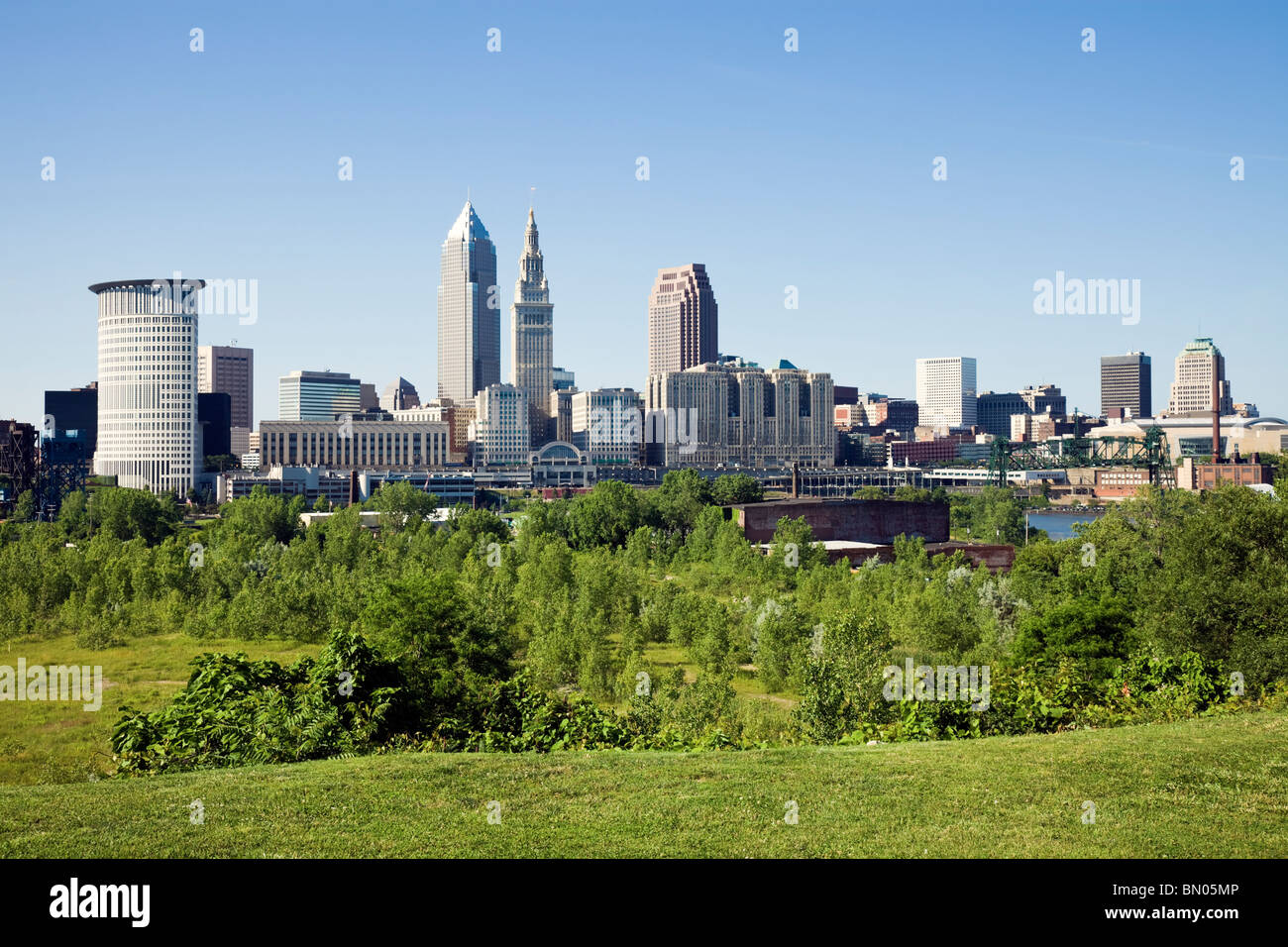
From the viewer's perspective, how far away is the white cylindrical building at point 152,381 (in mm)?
169375

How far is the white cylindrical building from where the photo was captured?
169375 millimetres

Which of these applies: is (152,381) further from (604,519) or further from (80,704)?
(80,704)

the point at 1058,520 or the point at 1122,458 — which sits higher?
the point at 1122,458

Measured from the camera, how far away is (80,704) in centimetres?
3638

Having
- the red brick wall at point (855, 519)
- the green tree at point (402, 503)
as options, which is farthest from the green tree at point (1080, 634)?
the green tree at point (402, 503)

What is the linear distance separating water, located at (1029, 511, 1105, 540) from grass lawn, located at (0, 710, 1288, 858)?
125 metres

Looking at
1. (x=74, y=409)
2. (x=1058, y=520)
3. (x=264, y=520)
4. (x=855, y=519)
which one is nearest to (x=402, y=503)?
(x=264, y=520)

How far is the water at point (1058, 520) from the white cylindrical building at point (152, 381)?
401 feet

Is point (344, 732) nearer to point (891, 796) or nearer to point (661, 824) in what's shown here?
point (661, 824)

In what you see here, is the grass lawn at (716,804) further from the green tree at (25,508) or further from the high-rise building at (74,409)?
the high-rise building at (74,409)

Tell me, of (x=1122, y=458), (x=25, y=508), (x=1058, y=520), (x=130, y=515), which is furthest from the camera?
(x=1122, y=458)

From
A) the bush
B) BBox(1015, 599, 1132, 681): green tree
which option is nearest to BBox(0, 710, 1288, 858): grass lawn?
the bush

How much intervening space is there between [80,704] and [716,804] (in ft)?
96.3

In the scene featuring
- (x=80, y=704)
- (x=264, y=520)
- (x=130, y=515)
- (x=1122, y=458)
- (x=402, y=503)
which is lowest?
(x=80, y=704)
